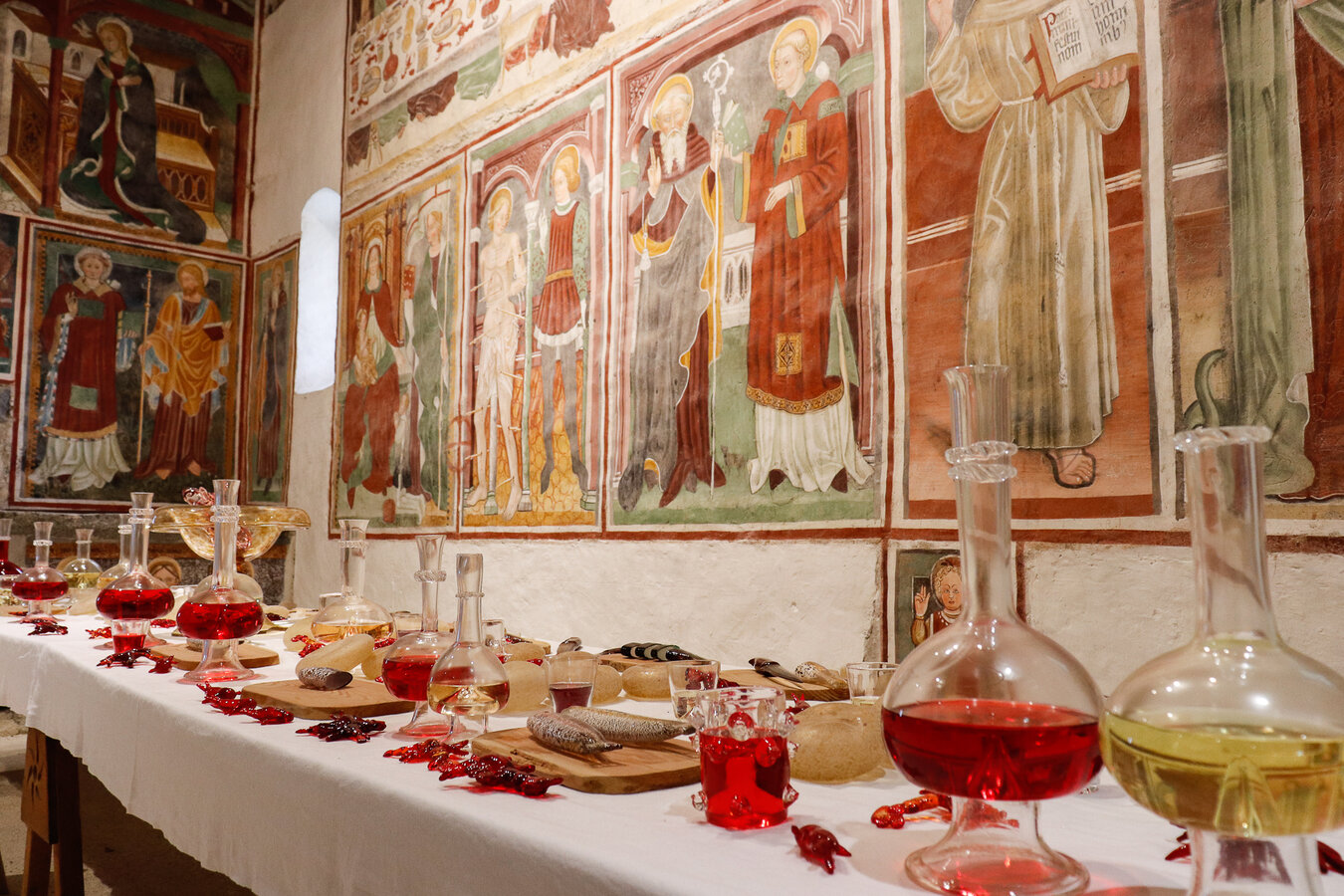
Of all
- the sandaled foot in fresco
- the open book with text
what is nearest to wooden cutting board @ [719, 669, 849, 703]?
the sandaled foot in fresco

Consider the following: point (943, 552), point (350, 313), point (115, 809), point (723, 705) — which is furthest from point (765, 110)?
point (115, 809)

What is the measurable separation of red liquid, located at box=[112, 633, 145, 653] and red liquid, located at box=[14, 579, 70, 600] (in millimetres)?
979

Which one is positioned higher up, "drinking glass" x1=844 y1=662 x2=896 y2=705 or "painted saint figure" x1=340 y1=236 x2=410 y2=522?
"painted saint figure" x1=340 y1=236 x2=410 y2=522

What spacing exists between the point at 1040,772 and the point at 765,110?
3.69 meters

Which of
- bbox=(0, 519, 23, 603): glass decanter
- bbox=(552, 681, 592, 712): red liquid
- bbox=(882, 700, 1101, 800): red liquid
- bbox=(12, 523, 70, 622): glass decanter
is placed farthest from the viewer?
bbox=(0, 519, 23, 603): glass decanter

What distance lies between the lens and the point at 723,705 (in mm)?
1297

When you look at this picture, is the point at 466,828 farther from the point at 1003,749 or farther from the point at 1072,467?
the point at 1072,467

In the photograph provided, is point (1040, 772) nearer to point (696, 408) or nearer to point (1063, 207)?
point (1063, 207)

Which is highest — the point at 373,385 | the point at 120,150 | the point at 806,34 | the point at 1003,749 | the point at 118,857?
the point at 120,150

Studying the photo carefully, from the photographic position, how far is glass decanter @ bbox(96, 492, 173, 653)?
2.98m

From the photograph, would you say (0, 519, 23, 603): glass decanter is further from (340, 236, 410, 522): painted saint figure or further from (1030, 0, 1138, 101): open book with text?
(1030, 0, 1138, 101): open book with text

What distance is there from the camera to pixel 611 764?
63.1 inches

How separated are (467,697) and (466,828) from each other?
0.40m

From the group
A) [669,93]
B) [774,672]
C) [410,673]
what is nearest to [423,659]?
[410,673]
